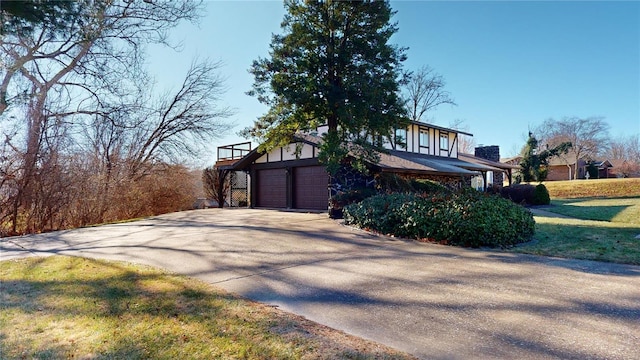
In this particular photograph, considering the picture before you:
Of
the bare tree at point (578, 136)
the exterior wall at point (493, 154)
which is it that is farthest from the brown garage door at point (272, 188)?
the bare tree at point (578, 136)

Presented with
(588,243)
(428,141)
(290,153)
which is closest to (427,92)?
(428,141)

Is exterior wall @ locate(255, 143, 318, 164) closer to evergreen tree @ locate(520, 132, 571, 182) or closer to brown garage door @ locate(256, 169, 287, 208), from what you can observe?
brown garage door @ locate(256, 169, 287, 208)

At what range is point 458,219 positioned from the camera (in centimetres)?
756

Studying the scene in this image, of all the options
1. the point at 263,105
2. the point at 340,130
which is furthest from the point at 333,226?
the point at 263,105

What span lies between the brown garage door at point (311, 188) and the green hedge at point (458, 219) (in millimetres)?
6467

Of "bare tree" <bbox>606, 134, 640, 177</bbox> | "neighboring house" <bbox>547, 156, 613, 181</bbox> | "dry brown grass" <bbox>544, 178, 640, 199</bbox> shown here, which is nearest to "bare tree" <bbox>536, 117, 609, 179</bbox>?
"neighboring house" <bbox>547, 156, 613, 181</bbox>

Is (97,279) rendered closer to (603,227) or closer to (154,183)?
(603,227)

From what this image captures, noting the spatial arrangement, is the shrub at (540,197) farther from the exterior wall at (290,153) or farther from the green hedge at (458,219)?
the green hedge at (458,219)

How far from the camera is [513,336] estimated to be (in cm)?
313

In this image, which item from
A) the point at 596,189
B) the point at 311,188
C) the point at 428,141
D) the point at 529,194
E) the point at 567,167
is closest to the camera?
the point at 311,188

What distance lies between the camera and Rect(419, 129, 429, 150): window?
70.2 feet

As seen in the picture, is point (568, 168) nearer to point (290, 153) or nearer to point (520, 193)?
point (520, 193)

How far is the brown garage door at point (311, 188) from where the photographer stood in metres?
15.8

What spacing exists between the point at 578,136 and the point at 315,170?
39507 millimetres
